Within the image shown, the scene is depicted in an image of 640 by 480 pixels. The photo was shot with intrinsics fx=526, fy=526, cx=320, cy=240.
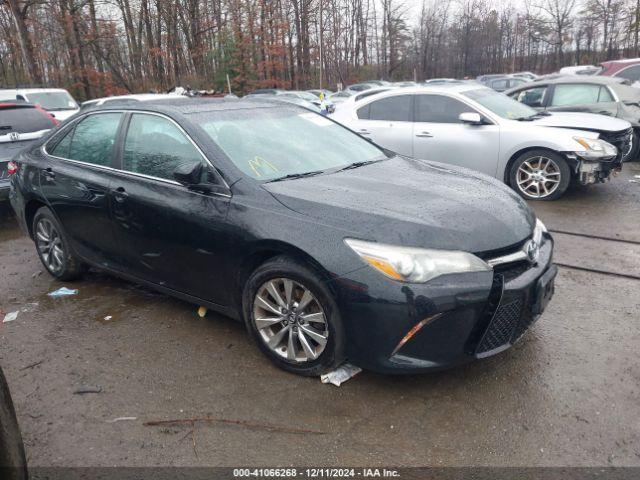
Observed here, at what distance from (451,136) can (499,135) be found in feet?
2.18

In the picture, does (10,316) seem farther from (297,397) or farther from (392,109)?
(392,109)

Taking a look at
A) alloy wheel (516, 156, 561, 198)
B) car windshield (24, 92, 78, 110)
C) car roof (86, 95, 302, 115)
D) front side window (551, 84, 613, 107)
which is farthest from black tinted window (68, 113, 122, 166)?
car windshield (24, 92, 78, 110)

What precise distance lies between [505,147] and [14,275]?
6.17 meters

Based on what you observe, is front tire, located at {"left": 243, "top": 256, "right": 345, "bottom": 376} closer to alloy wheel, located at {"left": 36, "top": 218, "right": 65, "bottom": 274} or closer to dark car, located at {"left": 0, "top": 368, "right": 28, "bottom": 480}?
dark car, located at {"left": 0, "top": 368, "right": 28, "bottom": 480}

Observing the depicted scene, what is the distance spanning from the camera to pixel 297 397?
3.03 m

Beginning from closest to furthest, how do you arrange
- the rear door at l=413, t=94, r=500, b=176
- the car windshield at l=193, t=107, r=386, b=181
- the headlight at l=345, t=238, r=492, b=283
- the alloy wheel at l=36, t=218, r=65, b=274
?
the headlight at l=345, t=238, r=492, b=283
the car windshield at l=193, t=107, r=386, b=181
the alloy wheel at l=36, t=218, r=65, b=274
the rear door at l=413, t=94, r=500, b=176

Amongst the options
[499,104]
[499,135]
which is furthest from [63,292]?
[499,104]

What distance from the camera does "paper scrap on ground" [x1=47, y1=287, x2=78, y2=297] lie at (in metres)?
4.71

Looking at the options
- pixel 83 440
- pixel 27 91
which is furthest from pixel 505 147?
pixel 27 91

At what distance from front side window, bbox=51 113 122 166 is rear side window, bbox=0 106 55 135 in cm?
296

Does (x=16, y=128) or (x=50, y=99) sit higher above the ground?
(x=50, y=99)

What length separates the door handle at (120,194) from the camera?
12.8 ft

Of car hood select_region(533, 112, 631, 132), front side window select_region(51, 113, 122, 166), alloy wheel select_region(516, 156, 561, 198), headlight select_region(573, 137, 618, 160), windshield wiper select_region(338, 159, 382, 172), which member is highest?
front side window select_region(51, 113, 122, 166)

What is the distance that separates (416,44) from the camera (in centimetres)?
5156
